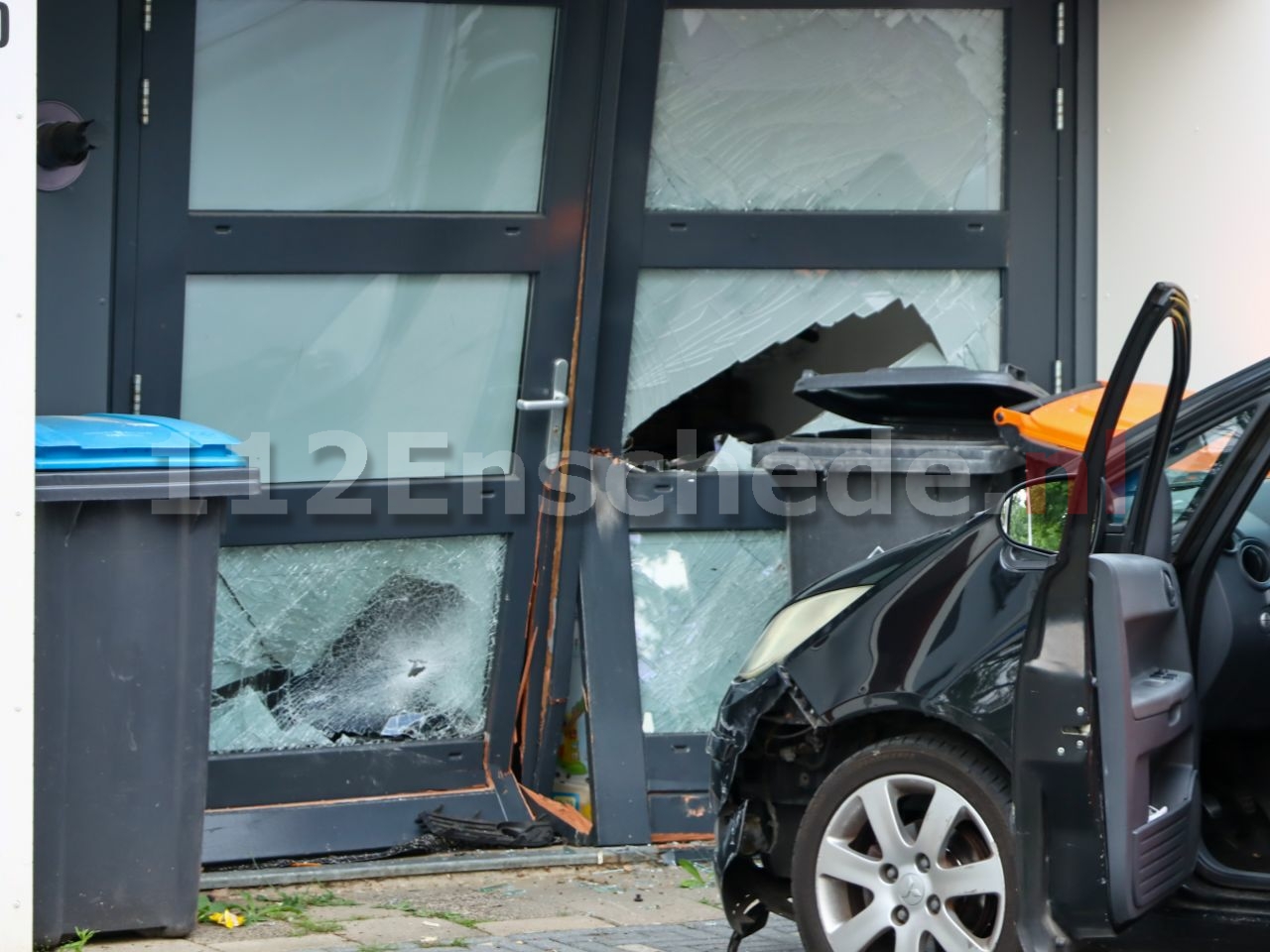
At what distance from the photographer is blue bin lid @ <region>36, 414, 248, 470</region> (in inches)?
190

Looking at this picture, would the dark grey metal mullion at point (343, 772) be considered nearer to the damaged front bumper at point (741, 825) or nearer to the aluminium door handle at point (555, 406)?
the aluminium door handle at point (555, 406)

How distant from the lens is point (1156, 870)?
3723 mm

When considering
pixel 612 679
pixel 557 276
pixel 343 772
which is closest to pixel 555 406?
pixel 557 276

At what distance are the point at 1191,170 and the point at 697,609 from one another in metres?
2.34

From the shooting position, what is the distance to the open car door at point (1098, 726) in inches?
142

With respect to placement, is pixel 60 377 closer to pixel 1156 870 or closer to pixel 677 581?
pixel 677 581

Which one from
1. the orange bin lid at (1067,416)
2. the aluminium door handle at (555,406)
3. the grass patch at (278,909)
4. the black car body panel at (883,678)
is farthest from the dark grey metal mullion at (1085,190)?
the grass patch at (278,909)

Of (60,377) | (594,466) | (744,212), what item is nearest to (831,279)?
(744,212)

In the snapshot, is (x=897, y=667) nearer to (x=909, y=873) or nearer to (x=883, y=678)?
(x=883, y=678)

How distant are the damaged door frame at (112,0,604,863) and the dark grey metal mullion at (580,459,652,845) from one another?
13 cm

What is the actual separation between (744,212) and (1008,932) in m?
3.33

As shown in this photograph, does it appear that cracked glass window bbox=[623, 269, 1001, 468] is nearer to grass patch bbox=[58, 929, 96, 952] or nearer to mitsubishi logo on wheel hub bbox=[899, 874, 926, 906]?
grass patch bbox=[58, 929, 96, 952]

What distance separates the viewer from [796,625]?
477 cm

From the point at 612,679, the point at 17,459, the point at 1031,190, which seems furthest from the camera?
the point at 1031,190
